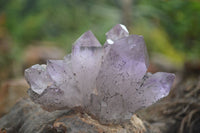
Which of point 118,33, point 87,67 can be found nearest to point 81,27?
point 118,33

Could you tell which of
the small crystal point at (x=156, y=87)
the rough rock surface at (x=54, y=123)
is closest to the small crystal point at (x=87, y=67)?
the rough rock surface at (x=54, y=123)

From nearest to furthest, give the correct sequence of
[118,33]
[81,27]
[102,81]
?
[102,81] → [118,33] → [81,27]

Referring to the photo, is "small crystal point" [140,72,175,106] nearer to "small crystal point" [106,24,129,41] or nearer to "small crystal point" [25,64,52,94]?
"small crystal point" [106,24,129,41]

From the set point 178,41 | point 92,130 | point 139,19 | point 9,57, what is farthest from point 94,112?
point 139,19

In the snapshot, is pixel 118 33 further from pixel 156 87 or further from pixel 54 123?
pixel 54 123

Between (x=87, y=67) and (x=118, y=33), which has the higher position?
(x=118, y=33)

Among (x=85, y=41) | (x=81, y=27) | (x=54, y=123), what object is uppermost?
(x=85, y=41)
